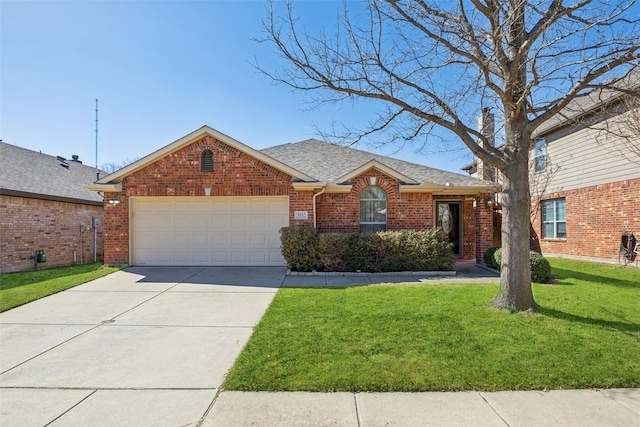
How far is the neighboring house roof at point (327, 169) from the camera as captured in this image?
34.4ft

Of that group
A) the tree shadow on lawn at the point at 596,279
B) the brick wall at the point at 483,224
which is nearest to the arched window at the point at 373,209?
the brick wall at the point at 483,224

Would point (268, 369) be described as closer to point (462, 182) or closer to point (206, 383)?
point (206, 383)

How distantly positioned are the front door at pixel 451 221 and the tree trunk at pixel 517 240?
6.90 m

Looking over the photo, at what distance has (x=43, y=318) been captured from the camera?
579 cm

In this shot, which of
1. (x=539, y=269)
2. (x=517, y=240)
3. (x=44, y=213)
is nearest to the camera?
(x=517, y=240)

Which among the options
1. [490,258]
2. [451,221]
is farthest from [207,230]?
[490,258]

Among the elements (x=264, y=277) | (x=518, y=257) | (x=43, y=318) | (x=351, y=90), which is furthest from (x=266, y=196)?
(x=518, y=257)

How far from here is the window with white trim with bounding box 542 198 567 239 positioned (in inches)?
556

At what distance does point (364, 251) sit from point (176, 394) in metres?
7.11

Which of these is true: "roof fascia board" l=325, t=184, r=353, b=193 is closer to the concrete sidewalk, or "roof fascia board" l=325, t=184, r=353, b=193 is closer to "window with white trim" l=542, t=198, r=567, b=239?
the concrete sidewalk

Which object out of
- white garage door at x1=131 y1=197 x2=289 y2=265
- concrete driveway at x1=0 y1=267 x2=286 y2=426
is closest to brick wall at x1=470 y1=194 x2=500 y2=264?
white garage door at x1=131 y1=197 x2=289 y2=265

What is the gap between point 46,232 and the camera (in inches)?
490

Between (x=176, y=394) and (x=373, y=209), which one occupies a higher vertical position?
(x=373, y=209)

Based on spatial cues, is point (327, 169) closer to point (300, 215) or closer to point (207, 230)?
point (300, 215)
